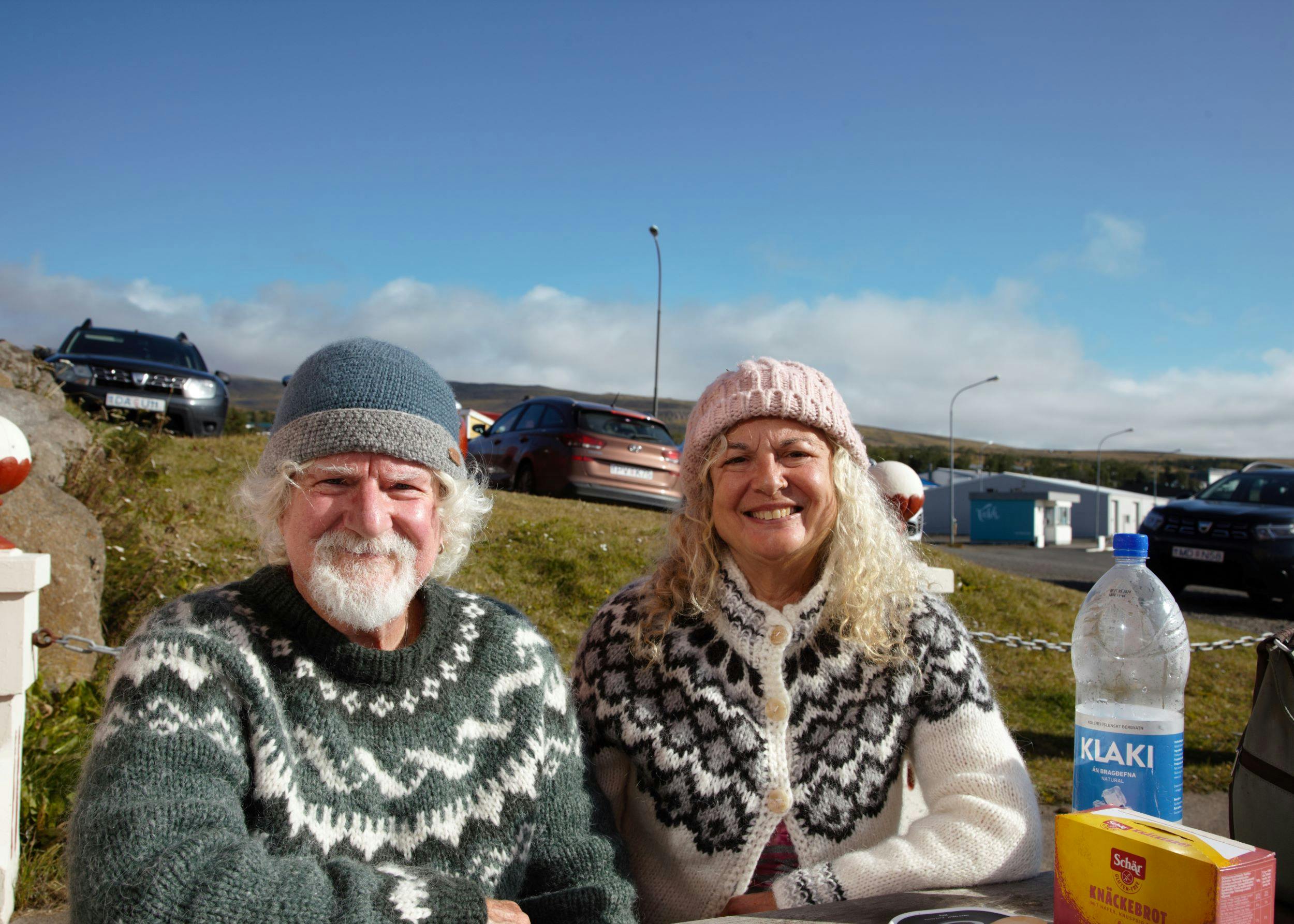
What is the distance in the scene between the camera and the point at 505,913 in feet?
5.62

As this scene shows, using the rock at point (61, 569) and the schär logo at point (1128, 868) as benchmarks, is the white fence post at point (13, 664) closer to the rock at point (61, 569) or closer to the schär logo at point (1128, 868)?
the rock at point (61, 569)

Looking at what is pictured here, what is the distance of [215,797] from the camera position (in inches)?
59.9

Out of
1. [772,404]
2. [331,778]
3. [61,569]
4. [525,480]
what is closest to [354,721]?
[331,778]

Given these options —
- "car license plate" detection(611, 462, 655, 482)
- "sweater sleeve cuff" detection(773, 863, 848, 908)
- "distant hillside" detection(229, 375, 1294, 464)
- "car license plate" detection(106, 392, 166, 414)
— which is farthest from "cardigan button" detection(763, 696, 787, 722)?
"distant hillside" detection(229, 375, 1294, 464)

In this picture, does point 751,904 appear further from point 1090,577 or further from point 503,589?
point 1090,577

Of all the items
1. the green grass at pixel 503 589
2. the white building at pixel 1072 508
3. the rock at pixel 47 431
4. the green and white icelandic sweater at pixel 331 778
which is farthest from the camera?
the white building at pixel 1072 508

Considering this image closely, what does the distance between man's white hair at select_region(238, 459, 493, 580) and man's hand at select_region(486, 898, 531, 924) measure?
0.79 meters

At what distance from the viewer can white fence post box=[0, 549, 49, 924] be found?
7.73 ft

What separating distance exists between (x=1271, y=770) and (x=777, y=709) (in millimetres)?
998

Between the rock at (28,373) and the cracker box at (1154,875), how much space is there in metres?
7.66

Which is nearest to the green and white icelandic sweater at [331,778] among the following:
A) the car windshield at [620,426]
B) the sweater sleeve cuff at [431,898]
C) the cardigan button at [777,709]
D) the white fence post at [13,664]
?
the sweater sleeve cuff at [431,898]

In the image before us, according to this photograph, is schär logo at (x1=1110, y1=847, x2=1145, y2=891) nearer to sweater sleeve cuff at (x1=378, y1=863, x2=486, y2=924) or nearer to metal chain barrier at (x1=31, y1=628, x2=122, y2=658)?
sweater sleeve cuff at (x1=378, y1=863, x2=486, y2=924)

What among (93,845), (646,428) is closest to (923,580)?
(93,845)

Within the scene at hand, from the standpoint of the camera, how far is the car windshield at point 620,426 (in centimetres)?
1072
